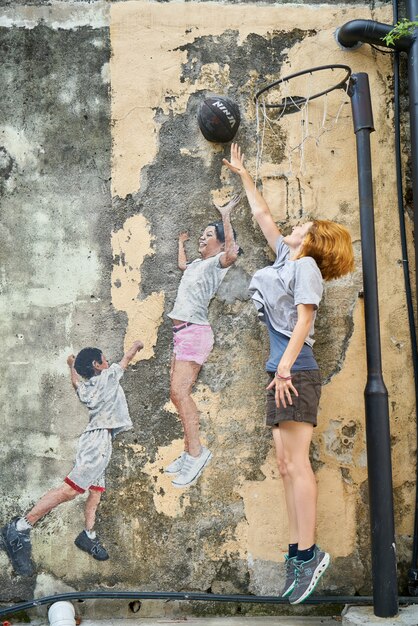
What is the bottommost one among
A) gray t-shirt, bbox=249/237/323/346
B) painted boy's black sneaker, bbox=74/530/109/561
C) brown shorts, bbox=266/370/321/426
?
painted boy's black sneaker, bbox=74/530/109/561

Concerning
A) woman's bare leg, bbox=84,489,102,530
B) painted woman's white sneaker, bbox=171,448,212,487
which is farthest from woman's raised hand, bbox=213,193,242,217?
woman's bare leg, bbox=84,489,102,530

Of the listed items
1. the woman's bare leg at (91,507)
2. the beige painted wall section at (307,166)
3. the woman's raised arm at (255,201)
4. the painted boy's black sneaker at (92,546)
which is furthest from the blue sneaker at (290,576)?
the woman's raised arm at (255,201)

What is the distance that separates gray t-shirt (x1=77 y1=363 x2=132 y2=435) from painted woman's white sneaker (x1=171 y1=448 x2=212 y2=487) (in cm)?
47

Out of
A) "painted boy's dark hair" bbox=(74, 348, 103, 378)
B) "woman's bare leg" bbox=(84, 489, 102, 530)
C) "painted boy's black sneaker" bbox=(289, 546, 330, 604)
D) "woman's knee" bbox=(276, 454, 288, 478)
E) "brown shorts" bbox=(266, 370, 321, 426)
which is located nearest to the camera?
"painted boy's black sneaker" bbox=(289, 546, 330, 604)

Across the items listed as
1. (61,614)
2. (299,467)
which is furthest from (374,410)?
(61,614)

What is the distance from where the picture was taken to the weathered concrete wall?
5.68m

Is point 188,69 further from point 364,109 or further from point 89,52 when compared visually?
point 364,109

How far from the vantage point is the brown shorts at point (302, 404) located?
530 centimetres

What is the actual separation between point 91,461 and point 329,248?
7.14ft

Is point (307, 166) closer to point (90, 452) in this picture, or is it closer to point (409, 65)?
point (409, 65)

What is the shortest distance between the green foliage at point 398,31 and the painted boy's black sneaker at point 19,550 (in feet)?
13.7

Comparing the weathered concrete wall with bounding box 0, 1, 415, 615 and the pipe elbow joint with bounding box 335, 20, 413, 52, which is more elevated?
the pipe elbow joint with bounding box 335, 20, 413, 52

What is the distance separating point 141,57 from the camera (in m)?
5.99

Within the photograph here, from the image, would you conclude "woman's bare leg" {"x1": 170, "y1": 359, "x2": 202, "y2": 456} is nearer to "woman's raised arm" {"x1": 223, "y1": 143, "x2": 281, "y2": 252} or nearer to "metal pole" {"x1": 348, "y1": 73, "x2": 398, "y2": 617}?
"woman's raised arm" {"x1": 223, "y1": 143, "x2": 281, "y2": 252}
